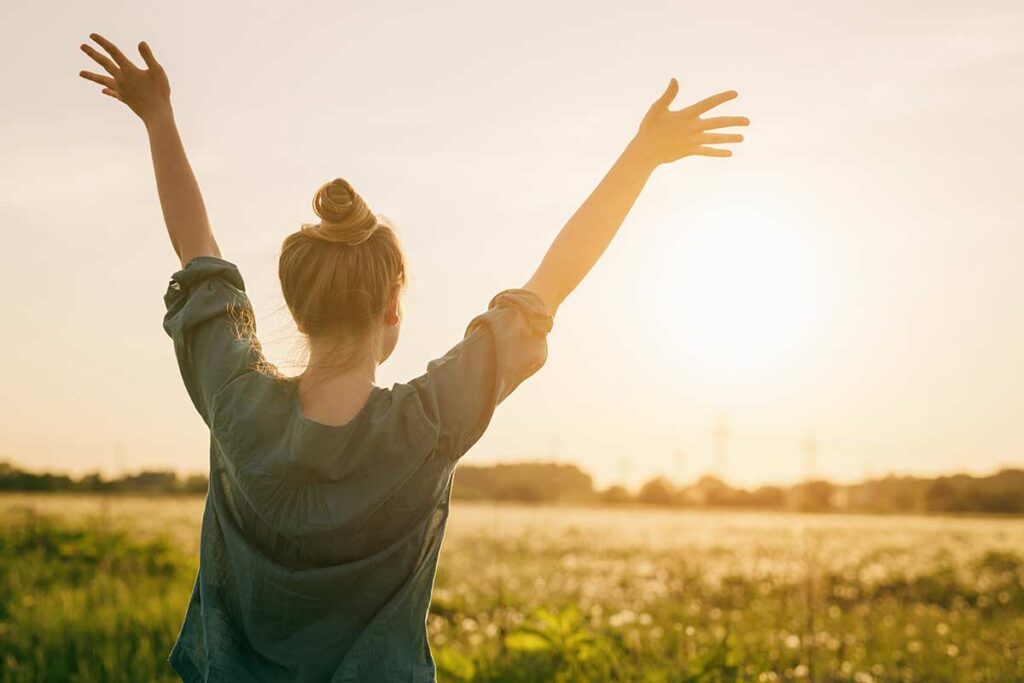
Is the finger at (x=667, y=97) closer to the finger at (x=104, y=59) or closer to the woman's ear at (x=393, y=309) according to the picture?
the woman's ear at (x=393, y=309)

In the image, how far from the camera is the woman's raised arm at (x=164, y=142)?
2367 millimetres

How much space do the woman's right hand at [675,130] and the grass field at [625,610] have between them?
8.44 feet

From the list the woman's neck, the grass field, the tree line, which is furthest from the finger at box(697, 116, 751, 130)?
the tree line

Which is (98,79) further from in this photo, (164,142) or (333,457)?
(333,457)

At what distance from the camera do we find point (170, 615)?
724cm

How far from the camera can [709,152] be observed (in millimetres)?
2465

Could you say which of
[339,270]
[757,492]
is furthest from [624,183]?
[757,492]

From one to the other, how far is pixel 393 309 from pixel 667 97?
34.4 inches

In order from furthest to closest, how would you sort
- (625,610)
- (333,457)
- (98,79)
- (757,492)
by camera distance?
(757,492) < (625,610) < (98,79) < (333,457)

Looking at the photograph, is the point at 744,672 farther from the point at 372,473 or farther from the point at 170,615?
the point at 170,615

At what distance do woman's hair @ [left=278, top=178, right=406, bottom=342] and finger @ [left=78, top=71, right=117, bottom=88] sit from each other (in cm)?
83

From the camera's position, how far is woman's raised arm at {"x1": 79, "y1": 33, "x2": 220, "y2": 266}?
7.77 ft

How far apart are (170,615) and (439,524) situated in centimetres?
585

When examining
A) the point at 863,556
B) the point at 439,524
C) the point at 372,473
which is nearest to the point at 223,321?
the point at 372,473
